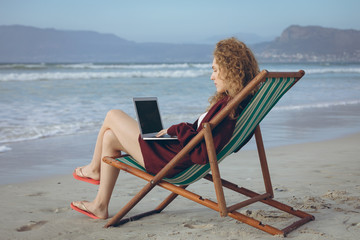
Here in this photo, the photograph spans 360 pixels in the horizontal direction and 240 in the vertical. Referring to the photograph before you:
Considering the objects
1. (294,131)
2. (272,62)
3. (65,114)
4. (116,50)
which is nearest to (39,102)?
(65,114)

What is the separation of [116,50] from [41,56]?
1429cm

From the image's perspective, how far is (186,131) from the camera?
2629 millimetres

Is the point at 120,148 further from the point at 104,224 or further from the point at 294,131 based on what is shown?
the point at 294,131

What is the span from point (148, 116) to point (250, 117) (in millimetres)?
653

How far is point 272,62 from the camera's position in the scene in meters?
62.8

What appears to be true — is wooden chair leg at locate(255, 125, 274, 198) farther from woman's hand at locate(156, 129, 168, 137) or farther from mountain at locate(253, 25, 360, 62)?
mountain at locate(253, 25, 360, 62)

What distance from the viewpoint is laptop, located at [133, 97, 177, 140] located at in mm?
2781

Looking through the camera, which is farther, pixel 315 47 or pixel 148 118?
pixel 315 47

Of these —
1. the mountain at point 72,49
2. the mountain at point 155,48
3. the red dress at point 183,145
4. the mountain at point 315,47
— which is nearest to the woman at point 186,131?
the red dress at point 183,145

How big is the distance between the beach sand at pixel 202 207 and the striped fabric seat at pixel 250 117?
352 millimetres

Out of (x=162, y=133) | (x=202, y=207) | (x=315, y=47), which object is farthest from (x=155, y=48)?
(x=162, y=133)

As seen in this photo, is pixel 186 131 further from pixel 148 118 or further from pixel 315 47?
pixel 315 47

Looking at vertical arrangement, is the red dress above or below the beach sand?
above

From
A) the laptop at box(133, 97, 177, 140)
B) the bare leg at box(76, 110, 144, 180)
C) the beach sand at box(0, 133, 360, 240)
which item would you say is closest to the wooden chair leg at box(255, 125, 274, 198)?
the beach sand at box(0, 133, 360, 240)
